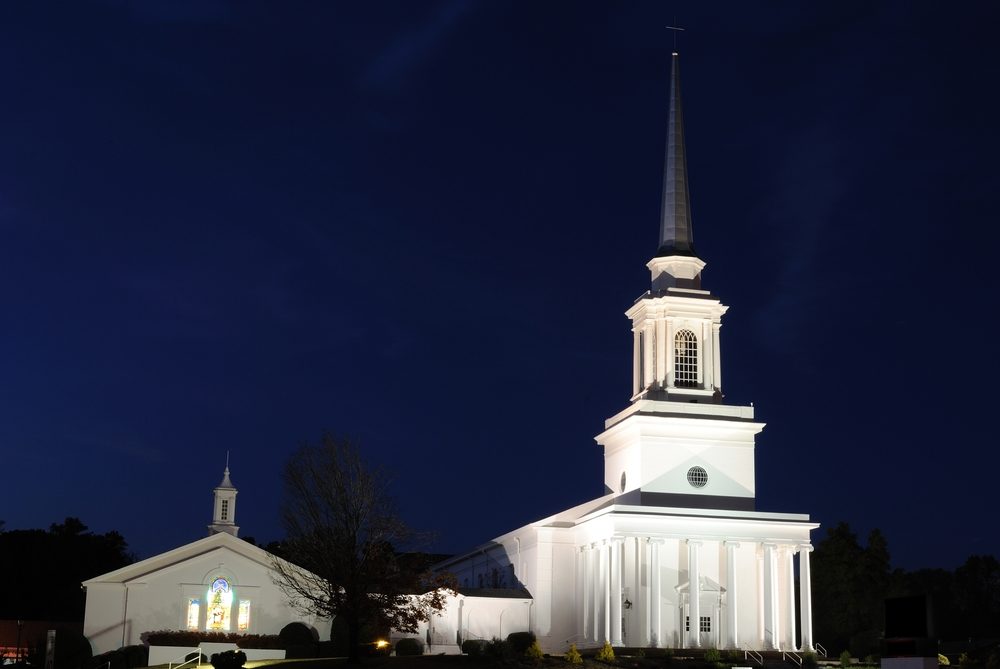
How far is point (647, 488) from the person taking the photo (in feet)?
212

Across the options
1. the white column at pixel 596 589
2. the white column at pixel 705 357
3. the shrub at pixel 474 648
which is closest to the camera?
the shrub at pixel 474 648

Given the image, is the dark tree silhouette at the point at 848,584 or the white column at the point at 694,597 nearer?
the white column at the point at 694,597

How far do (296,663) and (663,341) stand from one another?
24.8 meters

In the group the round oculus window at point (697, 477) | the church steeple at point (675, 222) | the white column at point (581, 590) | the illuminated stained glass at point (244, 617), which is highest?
the church steeple at point (675, 222)

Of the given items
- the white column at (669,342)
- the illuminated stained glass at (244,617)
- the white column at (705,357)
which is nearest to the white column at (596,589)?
the white column at (705,357)

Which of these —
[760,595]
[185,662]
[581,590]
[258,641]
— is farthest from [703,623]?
[185,662]

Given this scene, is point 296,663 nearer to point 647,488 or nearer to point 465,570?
point 647,488

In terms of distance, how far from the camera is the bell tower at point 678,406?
6481cm

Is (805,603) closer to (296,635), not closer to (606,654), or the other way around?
(606,654)

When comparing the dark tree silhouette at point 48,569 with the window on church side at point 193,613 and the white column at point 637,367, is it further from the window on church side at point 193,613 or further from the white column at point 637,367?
the white column at point 637,367

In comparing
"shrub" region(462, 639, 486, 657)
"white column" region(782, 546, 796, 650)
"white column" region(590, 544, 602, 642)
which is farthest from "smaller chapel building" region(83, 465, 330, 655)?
"white column" region(782, 546, 796, 650)

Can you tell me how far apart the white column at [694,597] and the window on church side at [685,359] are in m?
9.04

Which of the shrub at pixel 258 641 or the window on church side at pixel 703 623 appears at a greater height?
the window on church side at pixel 703 623

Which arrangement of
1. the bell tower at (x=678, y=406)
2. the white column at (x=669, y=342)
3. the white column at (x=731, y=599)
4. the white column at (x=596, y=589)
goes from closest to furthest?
the white column at (x=731, y=599) → the white column at (x=596, y=589) → the bell tower at (x=678, y=406) → the white column at (x=669, y=342)
